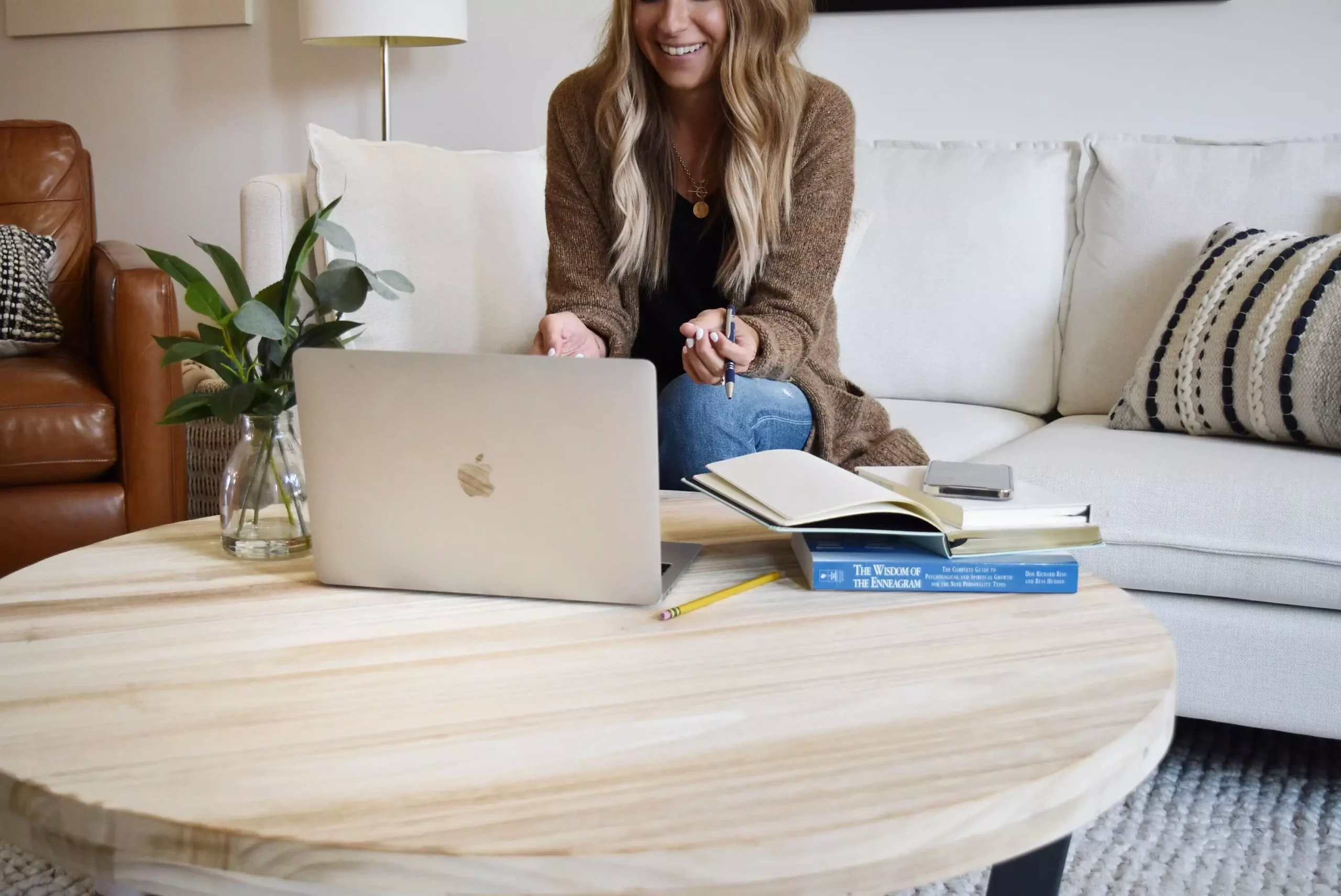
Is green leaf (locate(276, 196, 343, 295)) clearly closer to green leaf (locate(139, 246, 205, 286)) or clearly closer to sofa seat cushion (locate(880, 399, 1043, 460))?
green leaf (locate(139, 246, 205, 286))

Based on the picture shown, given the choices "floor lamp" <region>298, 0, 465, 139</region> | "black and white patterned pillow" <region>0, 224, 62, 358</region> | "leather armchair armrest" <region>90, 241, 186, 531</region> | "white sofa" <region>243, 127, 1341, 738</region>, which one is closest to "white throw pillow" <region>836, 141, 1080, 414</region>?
"white sofa" <region>243, 127, 1341, 738</region>

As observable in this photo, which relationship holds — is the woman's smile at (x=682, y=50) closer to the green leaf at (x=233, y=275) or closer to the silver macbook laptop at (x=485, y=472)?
the green leaf at (x=233, y=275)

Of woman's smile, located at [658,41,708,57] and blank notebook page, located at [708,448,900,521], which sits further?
woman's smile, located at [658,41,708,57]

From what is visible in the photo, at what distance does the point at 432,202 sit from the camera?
2.15 meters

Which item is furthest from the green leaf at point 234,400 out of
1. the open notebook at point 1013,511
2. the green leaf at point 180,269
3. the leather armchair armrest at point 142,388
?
the leather armchair armrest at point 142,388

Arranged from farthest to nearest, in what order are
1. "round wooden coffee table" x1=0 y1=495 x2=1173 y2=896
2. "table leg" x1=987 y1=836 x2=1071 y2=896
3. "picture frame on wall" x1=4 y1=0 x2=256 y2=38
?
"picture frame on wall" x1=4 y1=0 x2=256 y2=38
"table leg" x1=987 y1=836 x2=1071 y2=896
"round wooden coffee table" x1=0 y1=495 x2=1173 y2=896

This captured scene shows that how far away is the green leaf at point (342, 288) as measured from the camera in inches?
42.2

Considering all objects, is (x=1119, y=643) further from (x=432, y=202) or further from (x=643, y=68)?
(x=432, y=202)

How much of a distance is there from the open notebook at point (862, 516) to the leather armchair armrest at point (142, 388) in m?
1.47

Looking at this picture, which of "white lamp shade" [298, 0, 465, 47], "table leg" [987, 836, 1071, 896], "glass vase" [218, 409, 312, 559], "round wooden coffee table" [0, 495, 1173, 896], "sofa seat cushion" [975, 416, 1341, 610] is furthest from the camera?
"white lamp shade" [298, 0, 465, 47]

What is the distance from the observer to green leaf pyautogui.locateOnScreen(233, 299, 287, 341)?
1005 mm

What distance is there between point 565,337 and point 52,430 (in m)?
1.09

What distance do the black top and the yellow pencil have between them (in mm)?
870

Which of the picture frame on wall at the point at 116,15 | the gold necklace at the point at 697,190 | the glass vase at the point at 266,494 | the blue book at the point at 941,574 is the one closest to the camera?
the blue book at the point at 941,574
